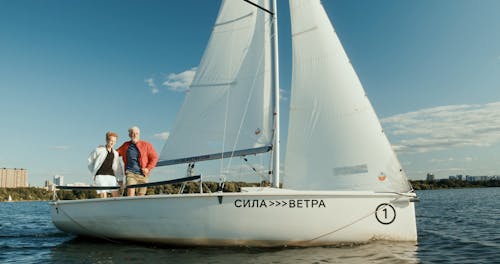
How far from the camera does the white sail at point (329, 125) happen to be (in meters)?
9.05

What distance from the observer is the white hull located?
838cm

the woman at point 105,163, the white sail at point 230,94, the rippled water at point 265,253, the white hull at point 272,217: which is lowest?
the rippled water at point 265,253

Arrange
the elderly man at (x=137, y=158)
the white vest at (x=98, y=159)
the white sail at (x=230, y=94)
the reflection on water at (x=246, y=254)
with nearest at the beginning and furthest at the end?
the reflection on water at (x=246, y=254)
the white vest at (x=98, y=159)
the elderly man at (x=137, y=158)
the white sail at (x=230, y=94)

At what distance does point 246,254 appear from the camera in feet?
26.6

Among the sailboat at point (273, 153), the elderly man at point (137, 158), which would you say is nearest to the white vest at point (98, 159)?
the elderly man at point (137, 158)

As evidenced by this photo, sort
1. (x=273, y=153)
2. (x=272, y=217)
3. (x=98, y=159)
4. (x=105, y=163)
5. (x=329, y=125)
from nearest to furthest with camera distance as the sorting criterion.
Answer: (x=272, y=217) → (x=329, y=125) → (x=98, y=159) → (x=105, y=163) → (x=273, y=153)

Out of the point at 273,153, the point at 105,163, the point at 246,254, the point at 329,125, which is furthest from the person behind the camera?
the point at 273,153

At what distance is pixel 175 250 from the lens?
8.84 metres

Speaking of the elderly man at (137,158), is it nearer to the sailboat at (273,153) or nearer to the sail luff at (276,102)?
the sailboat at (273,153)

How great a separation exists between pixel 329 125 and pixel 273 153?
167 cm

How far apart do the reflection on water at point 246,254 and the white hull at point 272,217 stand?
216mm

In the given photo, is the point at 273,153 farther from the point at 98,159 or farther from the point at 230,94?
the point at 98,159

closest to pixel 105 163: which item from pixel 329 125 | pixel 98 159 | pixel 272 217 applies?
pixel 98 159

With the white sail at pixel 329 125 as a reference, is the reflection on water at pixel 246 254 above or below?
below
